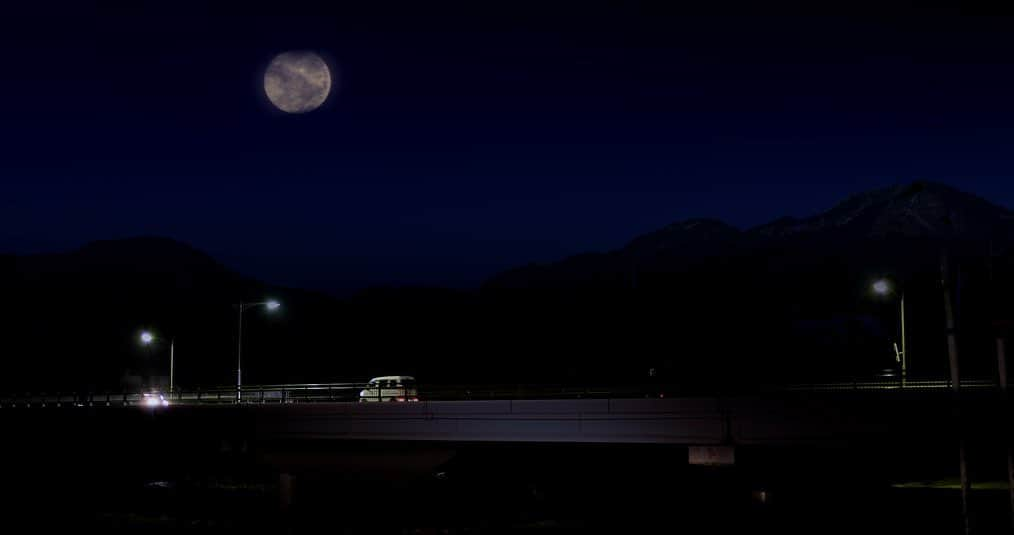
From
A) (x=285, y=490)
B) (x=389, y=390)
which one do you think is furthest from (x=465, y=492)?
(x=285, y=490)

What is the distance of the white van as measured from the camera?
2514 inches

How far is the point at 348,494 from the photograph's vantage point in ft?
239

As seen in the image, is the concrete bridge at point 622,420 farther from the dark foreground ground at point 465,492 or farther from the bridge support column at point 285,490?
the bridge support column at point 285,490

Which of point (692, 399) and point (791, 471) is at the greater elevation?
point (692, 399)

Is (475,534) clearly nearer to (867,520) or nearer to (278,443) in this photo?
(278,443)

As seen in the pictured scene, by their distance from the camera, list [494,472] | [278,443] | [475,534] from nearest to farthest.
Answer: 1. [475,534]
2. [278,443]
3. [494,472]

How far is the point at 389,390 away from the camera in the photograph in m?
69.4

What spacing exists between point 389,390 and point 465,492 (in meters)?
15.5

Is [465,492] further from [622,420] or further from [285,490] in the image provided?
[622,420]

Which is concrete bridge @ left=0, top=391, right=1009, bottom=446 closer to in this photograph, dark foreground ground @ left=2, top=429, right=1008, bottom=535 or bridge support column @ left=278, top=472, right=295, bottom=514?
dark foreground ground @ left=2, top=429, right=1008, bottom=535

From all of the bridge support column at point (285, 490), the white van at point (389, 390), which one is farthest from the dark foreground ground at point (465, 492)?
the white van at point (389, 390)

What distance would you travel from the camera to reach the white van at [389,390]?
63844 millimetres

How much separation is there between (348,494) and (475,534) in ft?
53.1

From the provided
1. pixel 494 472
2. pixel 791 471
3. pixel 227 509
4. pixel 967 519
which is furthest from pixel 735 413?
pixel 494 472
